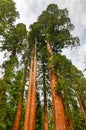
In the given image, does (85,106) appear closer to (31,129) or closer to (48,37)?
(48,37)

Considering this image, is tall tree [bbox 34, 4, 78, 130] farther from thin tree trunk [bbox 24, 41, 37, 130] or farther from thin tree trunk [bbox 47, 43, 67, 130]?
thin tree trunk [bbox 47, 43, 67, 130]

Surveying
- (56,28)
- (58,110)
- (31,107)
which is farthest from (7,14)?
(58,110)

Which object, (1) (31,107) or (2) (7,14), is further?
(2) (7,14)

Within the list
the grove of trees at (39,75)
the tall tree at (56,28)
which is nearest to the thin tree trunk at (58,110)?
the grove of trees at (39,75)

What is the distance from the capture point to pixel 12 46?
23.5 m

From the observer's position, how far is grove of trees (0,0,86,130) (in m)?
17.1

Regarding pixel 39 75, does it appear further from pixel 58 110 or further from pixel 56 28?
pixel 58 110

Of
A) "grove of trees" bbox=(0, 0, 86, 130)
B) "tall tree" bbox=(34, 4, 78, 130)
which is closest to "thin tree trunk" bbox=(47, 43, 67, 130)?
"grove of trees" bbox=(0, 0, 86, 130)

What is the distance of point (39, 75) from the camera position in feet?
79.5

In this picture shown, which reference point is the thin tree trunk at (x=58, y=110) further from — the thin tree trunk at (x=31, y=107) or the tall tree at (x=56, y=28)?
the tall tree at (x=56, y=28)

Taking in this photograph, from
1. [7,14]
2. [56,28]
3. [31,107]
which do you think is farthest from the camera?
[56,28]

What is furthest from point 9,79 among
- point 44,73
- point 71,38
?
point 71,38

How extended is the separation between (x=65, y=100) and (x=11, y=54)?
898 cm

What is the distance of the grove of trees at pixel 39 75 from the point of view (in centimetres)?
1712
